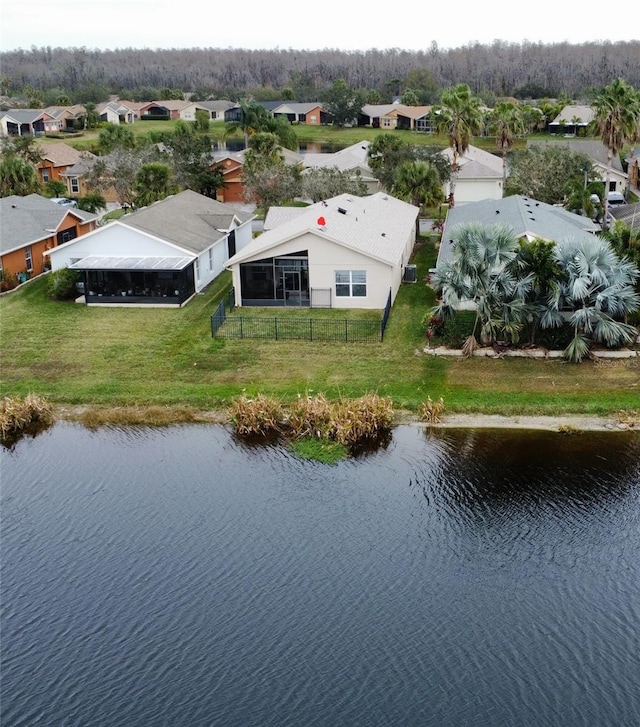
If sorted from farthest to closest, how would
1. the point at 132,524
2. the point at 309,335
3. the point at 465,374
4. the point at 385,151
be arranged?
the point at 385,151 < the point at 309,335 < the point at 465,374 < the point at 132,524

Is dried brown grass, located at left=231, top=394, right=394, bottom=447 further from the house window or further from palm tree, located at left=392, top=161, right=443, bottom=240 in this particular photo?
palm tree, located at left=392, top=161, right=443, bottom=240

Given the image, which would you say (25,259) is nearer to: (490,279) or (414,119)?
(490,279)

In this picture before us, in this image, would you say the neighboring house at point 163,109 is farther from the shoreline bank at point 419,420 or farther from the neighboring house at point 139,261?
the shoreline bank at point 419,420

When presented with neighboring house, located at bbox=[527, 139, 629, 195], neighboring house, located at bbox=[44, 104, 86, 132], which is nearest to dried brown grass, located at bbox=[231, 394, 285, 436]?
neighboring house, located at bbox=[527, 139, 629, 195]

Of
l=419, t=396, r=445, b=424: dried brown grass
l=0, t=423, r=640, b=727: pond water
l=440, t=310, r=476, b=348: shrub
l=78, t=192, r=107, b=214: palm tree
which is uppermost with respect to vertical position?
l=78, t=192, r=107, b=214: palm tree

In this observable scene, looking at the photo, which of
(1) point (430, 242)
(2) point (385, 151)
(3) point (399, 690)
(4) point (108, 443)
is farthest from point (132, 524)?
(2) point (385, 151)

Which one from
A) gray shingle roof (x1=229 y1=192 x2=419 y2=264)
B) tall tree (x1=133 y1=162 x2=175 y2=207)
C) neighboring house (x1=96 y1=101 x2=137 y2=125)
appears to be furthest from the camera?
neighboring house (x1=96 y1=101 x2=137 y2=125)

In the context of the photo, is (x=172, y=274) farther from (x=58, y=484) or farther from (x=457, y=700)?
(x=457, y=700)
